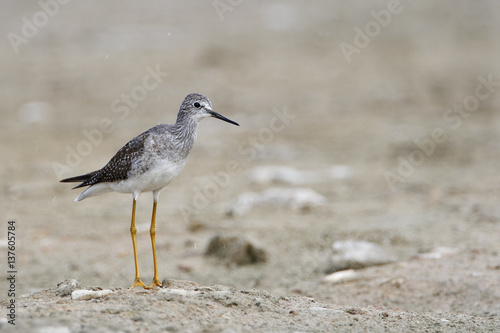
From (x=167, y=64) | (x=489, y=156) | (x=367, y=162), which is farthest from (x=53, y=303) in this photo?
(x=167, y=64)

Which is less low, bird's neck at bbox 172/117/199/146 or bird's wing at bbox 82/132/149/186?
bird's neck at bbox 172/117/199/146

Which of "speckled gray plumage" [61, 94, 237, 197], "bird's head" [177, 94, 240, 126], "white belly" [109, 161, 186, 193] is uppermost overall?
"bird's head" [177, 94, 240, 126]

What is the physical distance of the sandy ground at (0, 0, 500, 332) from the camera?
495 cm

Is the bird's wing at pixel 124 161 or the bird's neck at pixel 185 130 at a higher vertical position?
the bird's neck at pixel 185 130

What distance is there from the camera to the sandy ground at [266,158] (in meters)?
4.95

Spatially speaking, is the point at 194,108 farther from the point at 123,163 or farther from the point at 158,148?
the point at 123,163

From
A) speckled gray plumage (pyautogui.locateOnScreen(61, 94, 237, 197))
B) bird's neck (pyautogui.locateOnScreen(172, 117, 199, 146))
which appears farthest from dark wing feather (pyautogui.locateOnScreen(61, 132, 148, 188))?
bird's neck (pyautogui.locateOnScreen(172, 117, 199, 146))

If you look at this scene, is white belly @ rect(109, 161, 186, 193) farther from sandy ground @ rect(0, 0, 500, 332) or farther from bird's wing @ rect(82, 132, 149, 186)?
sandy ground @ rect(0, 0, 500, 332)

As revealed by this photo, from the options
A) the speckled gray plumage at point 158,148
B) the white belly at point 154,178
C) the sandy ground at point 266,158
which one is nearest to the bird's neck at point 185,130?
the speckled gray plumage at point 158,148

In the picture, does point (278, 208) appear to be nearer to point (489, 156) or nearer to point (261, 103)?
point (489, 156)

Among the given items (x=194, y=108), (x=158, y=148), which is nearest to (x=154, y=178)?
(x=158, y=148)

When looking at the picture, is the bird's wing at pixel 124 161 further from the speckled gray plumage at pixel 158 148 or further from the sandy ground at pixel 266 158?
the sandy ground at pixel 266 158

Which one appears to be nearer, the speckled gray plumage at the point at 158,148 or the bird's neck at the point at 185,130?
the speckled gray plumage at the point at 158,148

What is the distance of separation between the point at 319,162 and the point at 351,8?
10.9 metres
